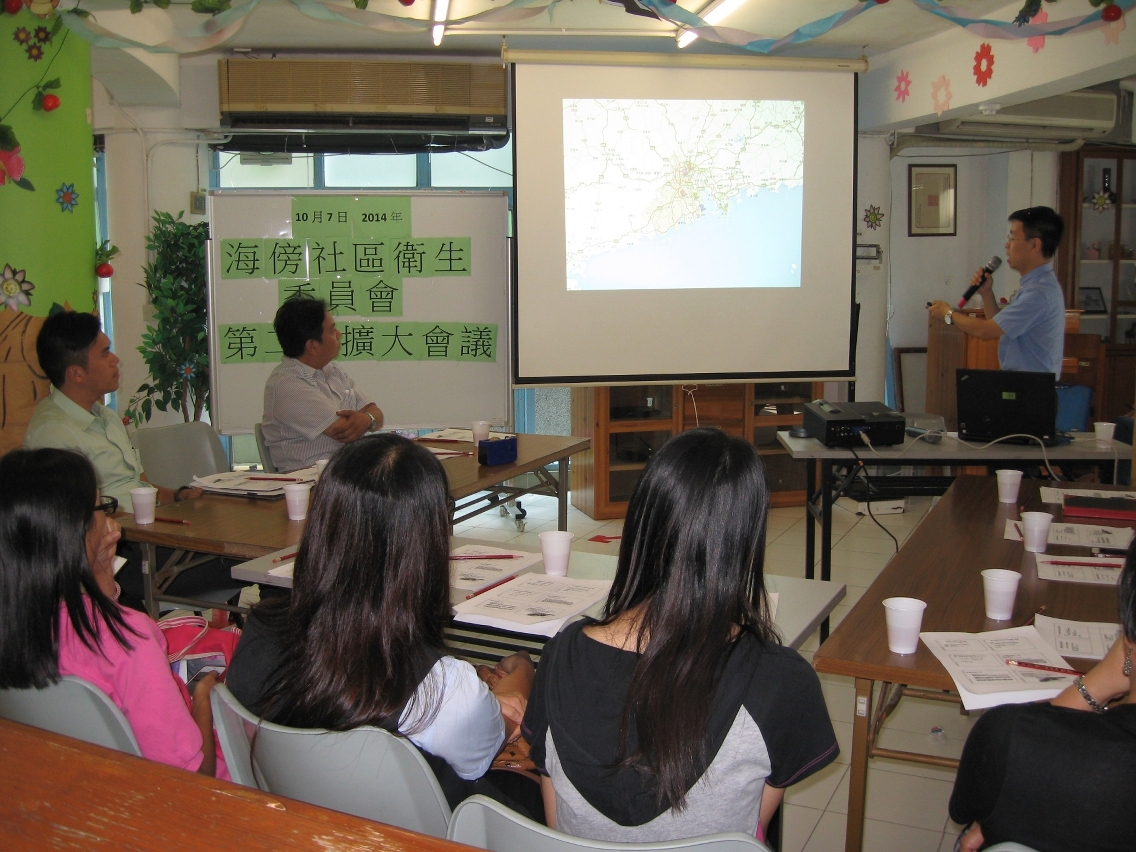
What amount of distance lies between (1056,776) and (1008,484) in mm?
1896

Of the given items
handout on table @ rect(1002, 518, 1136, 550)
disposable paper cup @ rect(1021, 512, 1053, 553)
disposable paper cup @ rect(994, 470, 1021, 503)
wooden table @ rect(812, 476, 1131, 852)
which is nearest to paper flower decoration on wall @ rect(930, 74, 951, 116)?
disposable paper cup @ rect(994, 470, 1021, 503)

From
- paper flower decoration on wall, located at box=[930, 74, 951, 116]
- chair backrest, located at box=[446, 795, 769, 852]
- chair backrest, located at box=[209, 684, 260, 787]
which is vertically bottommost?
chair backrest, located at box=[209, 684, 260, 787]

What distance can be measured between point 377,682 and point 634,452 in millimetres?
4471

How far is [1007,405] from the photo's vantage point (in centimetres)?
353

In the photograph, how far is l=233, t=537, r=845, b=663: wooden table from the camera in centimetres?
182

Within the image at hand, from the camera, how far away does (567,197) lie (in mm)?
4789

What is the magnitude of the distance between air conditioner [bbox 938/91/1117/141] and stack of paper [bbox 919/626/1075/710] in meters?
4.88

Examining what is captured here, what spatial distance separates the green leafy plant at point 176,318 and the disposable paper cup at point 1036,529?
4540 millimetres

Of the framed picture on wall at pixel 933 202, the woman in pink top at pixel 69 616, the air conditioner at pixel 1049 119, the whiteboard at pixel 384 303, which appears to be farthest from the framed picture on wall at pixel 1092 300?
the woman in pink top at pixel 69 616

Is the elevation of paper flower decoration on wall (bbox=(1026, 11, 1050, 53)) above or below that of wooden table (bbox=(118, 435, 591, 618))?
above

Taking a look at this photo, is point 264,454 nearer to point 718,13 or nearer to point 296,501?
point 296,501

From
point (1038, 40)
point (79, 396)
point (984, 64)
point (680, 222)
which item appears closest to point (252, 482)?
point (79, 396)

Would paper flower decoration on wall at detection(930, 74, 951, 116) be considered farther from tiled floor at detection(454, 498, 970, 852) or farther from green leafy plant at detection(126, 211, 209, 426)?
green leafy plant at detection(126, 211, 209, 426)

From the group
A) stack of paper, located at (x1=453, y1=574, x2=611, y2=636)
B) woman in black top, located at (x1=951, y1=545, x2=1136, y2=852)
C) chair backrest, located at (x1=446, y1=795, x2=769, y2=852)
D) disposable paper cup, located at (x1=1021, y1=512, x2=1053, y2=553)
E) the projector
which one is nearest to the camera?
chair backrest, located at (x1=446, y1=795, x2=769, y2=852)
